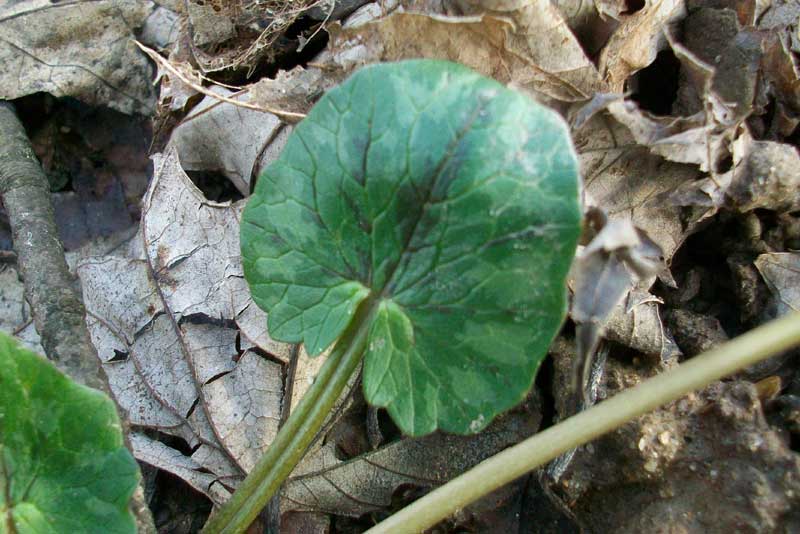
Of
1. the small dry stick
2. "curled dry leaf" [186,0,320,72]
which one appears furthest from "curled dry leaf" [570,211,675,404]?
"curled dry leaf" [186,0,320,72]

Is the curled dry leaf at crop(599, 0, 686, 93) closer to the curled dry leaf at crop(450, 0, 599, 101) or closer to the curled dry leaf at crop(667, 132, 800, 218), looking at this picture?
the curled dry leaf at crop(450, 0, 599, 101)

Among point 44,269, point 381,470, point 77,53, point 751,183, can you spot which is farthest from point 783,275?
point 77,53

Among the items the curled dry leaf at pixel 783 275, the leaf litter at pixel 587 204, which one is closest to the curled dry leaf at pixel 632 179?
the leaf litter at pixel 587 204

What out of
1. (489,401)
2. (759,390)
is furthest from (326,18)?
(759,390)

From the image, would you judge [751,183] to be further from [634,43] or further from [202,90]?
[202,90]

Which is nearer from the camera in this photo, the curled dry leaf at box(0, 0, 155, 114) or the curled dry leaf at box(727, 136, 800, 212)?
the curled dry leaf at box(727, 136, 800, 212)

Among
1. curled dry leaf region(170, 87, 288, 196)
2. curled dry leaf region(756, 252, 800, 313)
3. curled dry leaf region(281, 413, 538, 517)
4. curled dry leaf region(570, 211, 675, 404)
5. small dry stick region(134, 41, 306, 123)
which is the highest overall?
small dry stick region(134, 41, 306, 123)

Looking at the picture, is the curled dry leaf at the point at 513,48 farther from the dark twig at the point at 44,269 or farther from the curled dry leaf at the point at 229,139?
the dark twig at the point at 44,269
